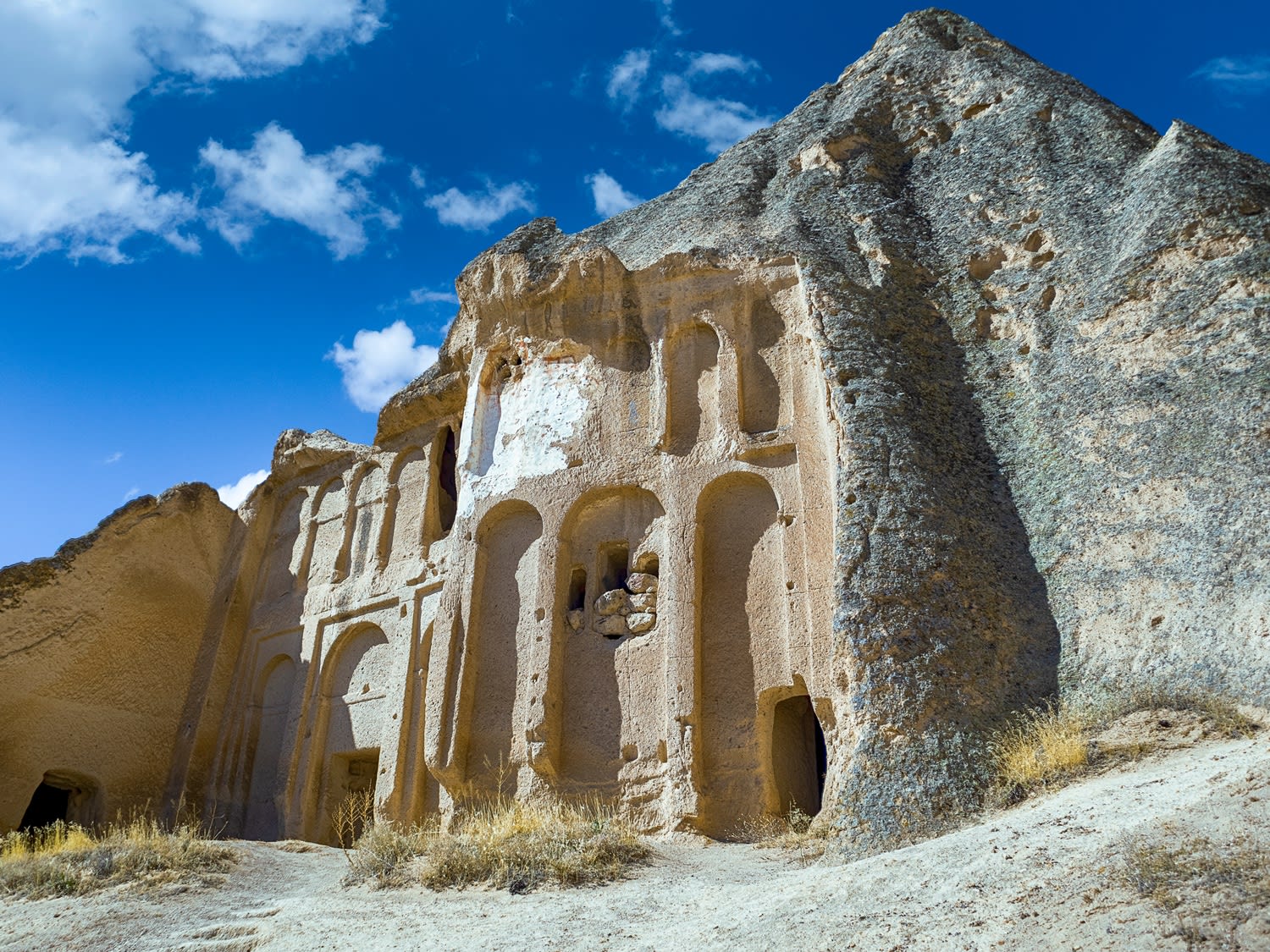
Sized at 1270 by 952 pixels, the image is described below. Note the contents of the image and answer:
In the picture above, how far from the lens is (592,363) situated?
47.1ft

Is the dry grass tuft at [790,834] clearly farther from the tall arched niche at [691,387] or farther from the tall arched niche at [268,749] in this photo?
the tall arched niche at [268,749]

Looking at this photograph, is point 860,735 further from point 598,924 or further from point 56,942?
point 56,942

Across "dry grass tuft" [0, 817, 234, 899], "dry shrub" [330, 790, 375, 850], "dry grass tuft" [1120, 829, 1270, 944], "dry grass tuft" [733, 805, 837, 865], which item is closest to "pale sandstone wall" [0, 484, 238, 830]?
"dry shrub" [330, 790, 375, 850]

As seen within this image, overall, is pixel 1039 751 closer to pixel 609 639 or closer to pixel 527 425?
pixel 609 639

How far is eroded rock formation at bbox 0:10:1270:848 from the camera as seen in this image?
28.1ft

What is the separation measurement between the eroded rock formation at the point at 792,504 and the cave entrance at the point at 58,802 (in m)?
0.56

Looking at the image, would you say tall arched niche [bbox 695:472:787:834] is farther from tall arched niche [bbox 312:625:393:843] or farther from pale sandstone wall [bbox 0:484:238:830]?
pale sandstone wall [bbox 0:484:238:830]

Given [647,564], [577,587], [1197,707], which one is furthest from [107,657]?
[1197,707]

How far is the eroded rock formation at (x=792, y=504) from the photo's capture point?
28.1ft

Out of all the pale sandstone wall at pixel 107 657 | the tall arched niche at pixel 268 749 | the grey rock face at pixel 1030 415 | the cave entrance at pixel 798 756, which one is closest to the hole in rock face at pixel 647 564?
the cave entrance at pixel 798 756

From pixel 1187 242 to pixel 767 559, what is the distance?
5.09 metres

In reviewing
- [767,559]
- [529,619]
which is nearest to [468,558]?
[529,619]

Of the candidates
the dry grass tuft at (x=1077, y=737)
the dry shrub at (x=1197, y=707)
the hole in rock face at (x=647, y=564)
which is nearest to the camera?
the dry shrub at (x=1197, y=707)

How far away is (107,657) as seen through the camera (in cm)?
1689
